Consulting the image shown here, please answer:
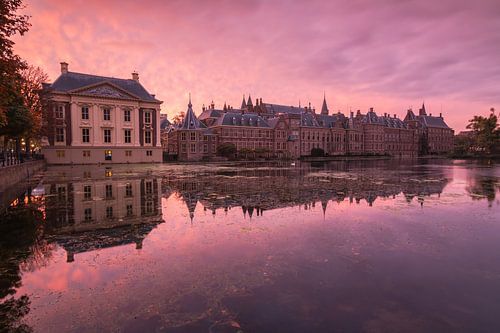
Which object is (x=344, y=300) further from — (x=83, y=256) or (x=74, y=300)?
(x=83, y=256)

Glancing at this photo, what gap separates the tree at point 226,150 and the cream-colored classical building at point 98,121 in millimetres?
13736

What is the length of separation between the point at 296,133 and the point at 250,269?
271 feet

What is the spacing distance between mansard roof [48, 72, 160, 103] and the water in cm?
4712

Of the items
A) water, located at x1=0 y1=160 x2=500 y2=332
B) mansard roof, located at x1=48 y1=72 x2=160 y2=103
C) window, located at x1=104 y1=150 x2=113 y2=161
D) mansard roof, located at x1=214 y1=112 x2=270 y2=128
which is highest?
mansard roof, located at x1=48 y1=72 x2=160 y2=103

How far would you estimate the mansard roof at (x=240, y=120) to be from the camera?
7531cm

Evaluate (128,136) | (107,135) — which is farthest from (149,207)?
(128,136)

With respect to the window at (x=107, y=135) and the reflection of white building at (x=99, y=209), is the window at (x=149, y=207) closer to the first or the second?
the reflection of white building at (x=99, y=209)

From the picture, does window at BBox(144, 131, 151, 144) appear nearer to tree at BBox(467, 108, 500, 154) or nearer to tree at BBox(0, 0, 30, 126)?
tree at BBox(0, 0, 30, 126)

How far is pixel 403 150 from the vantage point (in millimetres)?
116938

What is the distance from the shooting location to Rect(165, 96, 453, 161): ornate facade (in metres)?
71.5

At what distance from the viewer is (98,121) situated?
54094 mm

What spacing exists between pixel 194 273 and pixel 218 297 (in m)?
1.15

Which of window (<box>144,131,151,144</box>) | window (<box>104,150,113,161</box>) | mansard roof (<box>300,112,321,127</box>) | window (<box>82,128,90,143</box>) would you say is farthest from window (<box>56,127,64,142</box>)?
mansard roof (<box>300,112,321,127</box>)

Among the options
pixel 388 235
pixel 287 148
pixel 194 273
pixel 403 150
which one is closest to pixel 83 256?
pixel 194 273
